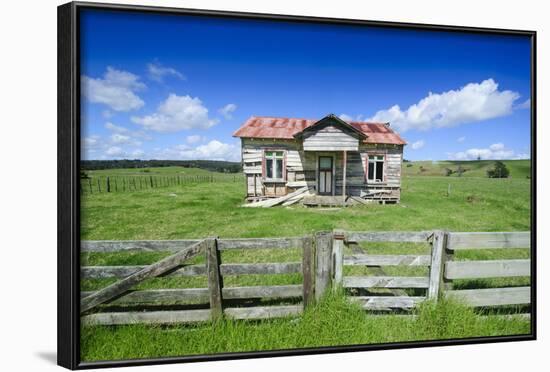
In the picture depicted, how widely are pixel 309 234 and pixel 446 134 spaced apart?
1699mm

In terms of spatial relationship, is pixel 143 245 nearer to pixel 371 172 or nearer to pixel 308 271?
pixel 308 271

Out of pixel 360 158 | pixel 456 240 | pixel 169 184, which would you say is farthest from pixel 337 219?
pixel 169 184

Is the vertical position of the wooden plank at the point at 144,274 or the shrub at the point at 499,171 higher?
the shrub at the point at 499,171

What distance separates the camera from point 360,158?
4832 mm

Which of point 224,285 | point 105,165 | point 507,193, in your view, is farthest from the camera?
point 507,193

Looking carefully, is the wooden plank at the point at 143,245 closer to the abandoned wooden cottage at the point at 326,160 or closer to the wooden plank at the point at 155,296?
the wooden plank at the point at 155,296

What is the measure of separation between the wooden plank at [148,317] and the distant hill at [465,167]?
2373mm

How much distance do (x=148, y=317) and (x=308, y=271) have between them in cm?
147

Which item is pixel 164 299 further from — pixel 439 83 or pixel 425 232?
pixel 439 83

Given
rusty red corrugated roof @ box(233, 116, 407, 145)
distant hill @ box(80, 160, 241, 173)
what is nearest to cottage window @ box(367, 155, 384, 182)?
rusty red corrugated roof @ box(233, 116, 407, 145)

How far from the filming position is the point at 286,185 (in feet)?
15.4

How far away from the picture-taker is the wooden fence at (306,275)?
423 cm

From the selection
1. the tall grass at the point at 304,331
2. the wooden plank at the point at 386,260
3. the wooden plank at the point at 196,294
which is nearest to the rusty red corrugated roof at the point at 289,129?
the wooden plank at the point at 386,260

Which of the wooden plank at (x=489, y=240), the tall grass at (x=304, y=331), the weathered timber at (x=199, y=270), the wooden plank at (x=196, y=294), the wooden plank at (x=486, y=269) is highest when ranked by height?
the wooden plank at (x=489, y=240)
